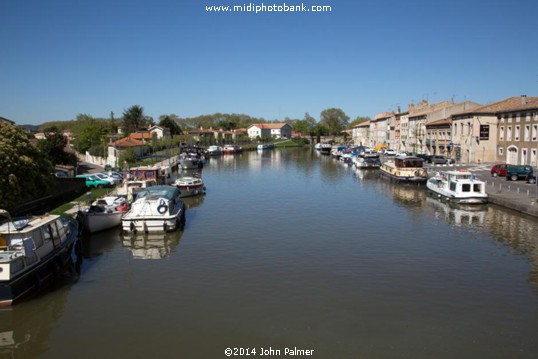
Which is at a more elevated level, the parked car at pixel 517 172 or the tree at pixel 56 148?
the tree at pixel 56 148

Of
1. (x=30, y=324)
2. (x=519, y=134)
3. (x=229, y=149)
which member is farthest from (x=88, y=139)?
(x=30, y=324)

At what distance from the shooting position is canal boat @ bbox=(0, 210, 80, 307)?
1486 centimetres

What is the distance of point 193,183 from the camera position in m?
38.7

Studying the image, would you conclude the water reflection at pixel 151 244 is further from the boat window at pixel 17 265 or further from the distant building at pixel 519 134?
the distant building at pixel 519 134

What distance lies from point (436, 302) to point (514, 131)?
1641 inches

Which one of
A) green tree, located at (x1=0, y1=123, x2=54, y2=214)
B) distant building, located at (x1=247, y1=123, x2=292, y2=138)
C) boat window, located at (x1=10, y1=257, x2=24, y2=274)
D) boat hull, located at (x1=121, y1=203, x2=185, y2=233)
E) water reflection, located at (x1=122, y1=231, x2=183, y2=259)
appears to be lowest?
water reflection, located at (x1=122, y1=231, x2=183, y2=259)

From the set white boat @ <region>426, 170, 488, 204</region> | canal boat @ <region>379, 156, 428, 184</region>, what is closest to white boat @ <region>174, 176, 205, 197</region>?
white boat @ <region>426, 170, 488, 204</region>

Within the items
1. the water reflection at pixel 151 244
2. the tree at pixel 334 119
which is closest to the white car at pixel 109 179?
the water reflection at pixel 151 244

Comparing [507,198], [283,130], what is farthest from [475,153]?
[283,130]

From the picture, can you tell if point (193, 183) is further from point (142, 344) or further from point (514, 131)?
point (514, 131)

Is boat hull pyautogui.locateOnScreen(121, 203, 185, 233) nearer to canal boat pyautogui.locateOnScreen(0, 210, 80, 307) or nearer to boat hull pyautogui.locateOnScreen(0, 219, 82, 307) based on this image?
boat hull pyautogui.locateOnScreen(0, 219, 82, 307)

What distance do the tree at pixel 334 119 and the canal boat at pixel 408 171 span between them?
126330 mm

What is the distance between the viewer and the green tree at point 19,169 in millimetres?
23531

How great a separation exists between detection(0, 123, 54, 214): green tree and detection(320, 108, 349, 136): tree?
500 ft
